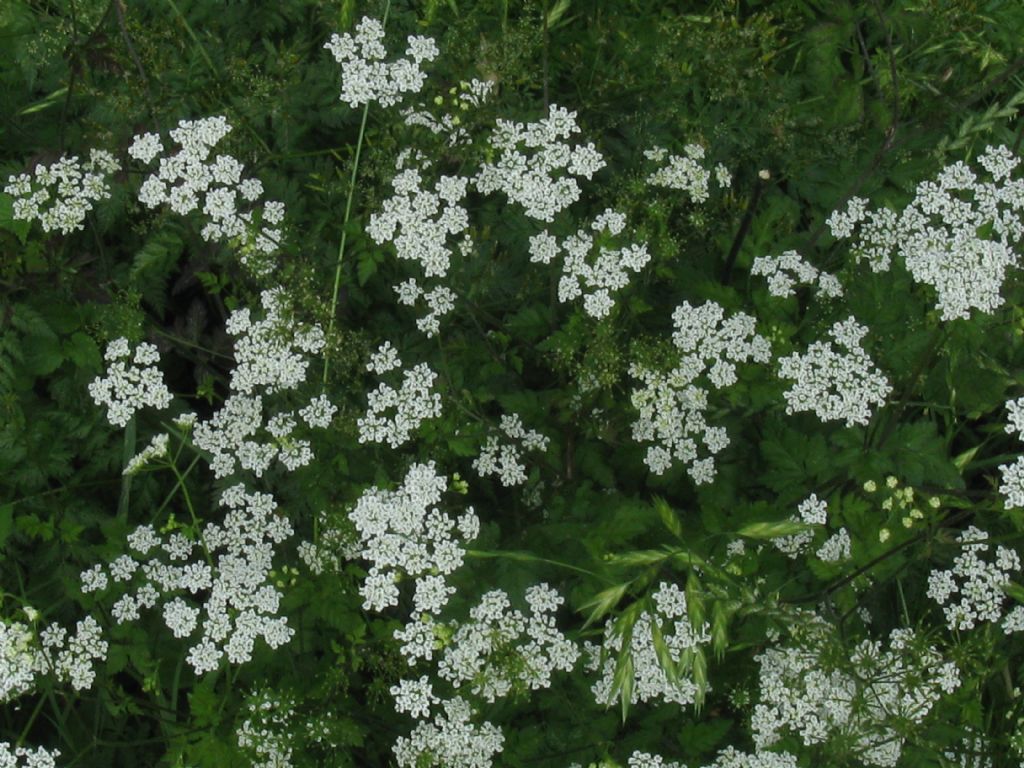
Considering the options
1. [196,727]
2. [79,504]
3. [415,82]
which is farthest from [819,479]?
[79,504]

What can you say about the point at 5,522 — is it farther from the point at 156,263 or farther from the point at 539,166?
the point at 539,166

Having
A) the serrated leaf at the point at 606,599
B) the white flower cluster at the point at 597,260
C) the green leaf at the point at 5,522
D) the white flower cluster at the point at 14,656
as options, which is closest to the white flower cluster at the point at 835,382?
the white flower cluster at the point at 597,260

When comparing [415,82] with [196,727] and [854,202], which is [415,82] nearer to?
[854,202]

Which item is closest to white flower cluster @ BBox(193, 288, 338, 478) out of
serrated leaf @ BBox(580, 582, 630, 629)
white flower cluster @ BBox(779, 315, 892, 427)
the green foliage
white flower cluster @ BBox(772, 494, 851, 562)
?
the green foliage

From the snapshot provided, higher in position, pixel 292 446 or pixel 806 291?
pixel 806 291

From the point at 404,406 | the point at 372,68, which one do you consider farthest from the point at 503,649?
the point at 372,68

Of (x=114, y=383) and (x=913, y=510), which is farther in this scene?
(x=114, y=383)

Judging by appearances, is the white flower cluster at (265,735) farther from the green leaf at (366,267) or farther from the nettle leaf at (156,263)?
the nettle leaf at (156,263)
